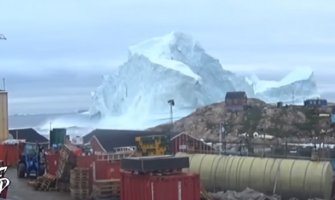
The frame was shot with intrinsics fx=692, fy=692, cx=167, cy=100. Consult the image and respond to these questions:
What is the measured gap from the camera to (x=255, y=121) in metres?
74.9

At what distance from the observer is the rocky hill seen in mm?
69000

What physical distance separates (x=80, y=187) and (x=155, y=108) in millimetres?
53760

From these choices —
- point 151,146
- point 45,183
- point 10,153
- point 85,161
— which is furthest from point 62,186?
point 10,153

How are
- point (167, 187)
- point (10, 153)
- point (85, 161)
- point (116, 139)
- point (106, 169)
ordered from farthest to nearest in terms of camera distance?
point (116, 139) → point (10, 153) → point (85, 161) → point (106, 169) → point (167, 187)

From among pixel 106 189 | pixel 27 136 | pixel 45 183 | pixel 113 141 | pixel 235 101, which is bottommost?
pixel 106 189

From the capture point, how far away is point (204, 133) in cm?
7375

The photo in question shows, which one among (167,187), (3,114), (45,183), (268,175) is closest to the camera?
(167,187)

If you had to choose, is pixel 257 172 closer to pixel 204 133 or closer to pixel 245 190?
pixel 245 190

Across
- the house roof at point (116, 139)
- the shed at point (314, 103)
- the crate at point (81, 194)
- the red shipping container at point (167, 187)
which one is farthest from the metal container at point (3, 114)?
the shed at point (314, 103)

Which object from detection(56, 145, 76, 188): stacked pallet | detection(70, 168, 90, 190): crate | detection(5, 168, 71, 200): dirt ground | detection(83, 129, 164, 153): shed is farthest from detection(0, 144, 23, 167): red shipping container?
detection(70, 168, 90, 190): crate

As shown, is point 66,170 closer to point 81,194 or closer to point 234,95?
point 81,194

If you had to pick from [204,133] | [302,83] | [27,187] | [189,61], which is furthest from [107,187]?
[302,83]

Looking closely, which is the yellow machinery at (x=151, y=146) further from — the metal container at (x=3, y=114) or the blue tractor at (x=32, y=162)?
the metal container at (x=3, y=114)

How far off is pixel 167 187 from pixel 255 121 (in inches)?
2273
